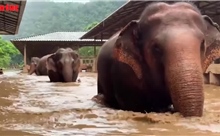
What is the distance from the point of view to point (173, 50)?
165 inches

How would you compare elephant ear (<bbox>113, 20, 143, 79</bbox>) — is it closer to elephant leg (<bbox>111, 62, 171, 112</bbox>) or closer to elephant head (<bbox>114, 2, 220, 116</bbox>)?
elephant head (<bbox>114, 2, 220, 116</bbox>)

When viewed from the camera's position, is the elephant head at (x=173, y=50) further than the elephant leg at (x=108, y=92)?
No

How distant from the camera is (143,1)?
15.3m

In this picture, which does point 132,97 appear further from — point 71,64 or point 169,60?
point 71,64

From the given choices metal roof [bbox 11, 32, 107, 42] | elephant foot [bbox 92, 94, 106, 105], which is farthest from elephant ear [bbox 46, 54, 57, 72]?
metal roof [bbox 11, 32, 107, 42]

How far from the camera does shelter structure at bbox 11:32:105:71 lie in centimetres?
3388

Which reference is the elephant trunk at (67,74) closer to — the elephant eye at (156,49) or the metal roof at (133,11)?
the metal roof at (133,11)

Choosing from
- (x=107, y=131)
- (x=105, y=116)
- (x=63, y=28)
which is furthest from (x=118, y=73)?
(x=63, y=28)

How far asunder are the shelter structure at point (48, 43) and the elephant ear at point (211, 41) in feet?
92.3

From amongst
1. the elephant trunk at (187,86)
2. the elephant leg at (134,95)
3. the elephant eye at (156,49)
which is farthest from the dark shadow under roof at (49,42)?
the elephant trunk at (187,86)

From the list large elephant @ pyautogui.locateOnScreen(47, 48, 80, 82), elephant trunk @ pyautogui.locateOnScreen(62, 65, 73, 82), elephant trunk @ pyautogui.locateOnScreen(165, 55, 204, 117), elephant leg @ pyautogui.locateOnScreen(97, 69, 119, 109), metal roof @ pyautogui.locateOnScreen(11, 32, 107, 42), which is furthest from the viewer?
metal roof @ pyautogui.locateOnScreen(11, 32, 107, 42)

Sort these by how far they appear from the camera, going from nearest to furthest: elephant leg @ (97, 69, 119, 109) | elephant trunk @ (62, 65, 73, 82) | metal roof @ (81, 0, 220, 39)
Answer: elephant leg @ (97, 69, 119, 109) → elephant trunk @ (62, 65, 73, 82) → metal roof @ (81, 0, 220, 39)

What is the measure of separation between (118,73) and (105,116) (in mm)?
876

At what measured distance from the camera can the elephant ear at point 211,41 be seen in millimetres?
4992
